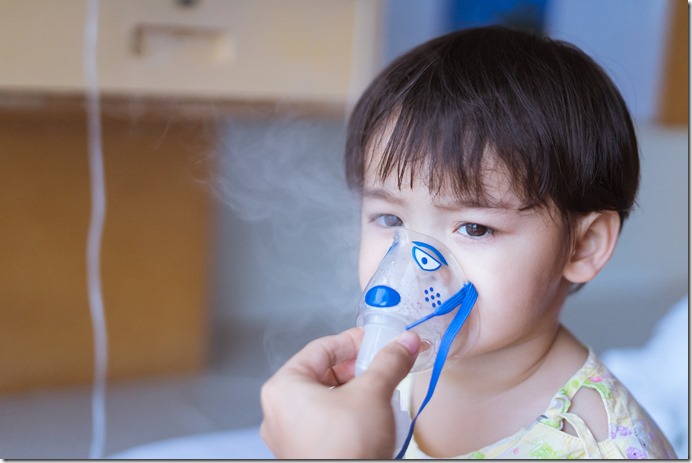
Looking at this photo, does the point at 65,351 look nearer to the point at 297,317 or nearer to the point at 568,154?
the point at 297,317

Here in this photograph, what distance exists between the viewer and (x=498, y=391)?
979 millimetres

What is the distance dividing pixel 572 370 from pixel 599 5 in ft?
6.15

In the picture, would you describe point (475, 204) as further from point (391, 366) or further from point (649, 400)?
point (649, 400)

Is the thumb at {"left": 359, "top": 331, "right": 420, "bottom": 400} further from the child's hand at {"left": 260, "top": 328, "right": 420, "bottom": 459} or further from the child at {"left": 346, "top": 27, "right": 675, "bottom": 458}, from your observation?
the child at {"left": 346, "top": 27, "right": 675, "bottom": 458}

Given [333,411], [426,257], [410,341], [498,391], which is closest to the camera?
[333,411]

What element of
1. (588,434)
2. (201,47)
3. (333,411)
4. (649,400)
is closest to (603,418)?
(588,434)

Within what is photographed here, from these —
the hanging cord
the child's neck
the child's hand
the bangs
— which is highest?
the bangs

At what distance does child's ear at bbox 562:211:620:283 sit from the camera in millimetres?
970

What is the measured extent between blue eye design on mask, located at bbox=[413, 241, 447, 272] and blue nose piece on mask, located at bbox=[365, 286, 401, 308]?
0.17ft

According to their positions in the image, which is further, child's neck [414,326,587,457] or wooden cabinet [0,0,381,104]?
wooden cabinet [0,0,381,104]

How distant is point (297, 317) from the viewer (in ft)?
7.36

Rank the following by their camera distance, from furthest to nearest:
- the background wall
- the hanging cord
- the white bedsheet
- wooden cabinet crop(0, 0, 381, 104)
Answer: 1. the hanging cord
2. the background wall
3. wooden cabinet crop(0, 0, 381, 104)
4. the white bedsheet

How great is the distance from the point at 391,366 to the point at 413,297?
16cm

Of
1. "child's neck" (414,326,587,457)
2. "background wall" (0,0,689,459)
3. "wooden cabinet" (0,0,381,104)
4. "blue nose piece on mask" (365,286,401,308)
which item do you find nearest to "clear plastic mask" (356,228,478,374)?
"blue nose piece on mask" (365,286,401,308)
